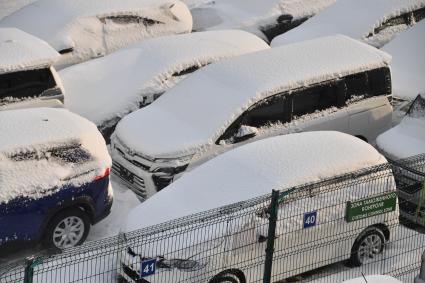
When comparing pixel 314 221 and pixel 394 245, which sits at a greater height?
pixel 314 221

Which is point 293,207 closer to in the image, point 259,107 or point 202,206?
point 202,206

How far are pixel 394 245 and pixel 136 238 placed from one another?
322 centimetres

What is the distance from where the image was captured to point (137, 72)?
1306 centimetres

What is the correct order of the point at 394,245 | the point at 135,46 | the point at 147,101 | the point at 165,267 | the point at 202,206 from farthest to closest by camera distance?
the point at 135,46, the point at 147,101, the point at 394,245, the point at 202,206, the point at 165,267

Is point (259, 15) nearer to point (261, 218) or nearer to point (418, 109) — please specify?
point (418, 109)

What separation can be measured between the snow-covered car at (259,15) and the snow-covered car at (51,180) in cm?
733

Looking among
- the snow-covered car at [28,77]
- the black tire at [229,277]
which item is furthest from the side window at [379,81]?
the snow-covered car at [28,77]

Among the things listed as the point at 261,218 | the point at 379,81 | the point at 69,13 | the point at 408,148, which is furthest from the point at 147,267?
the point at 69,13

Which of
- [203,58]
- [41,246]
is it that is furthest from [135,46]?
[41,246]

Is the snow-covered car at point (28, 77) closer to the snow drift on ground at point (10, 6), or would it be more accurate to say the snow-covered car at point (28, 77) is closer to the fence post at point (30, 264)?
the fence post at point (30, 264)

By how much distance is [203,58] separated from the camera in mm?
13125

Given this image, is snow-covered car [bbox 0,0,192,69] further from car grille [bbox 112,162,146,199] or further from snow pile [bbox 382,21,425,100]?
snow pile [bbox 382,21,425,100]

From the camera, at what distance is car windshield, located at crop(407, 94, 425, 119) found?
11445mm

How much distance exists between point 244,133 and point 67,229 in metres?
2.82
